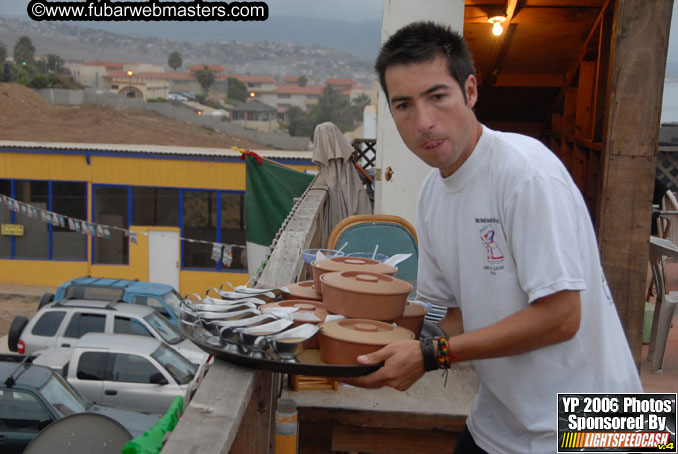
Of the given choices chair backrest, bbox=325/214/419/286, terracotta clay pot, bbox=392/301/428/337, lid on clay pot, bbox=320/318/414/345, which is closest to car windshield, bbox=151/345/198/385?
chair backrest, bbox=325/214/419/286

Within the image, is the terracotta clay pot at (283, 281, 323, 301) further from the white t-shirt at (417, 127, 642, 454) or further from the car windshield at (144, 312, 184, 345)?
the car windshield at (144, 312, 184, 345)

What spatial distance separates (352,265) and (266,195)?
8.79m

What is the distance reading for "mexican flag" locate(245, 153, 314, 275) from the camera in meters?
11.0

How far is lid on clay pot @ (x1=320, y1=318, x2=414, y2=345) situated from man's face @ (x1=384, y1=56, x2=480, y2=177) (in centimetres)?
50

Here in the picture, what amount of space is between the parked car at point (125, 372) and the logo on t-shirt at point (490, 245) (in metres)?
9.86

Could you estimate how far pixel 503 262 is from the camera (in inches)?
71.5

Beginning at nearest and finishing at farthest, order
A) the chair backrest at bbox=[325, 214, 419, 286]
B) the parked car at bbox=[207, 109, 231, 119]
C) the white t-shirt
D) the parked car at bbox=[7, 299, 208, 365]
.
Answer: the white t-shirt, the chair backrest at bbox=[325, 214, 419, 286], the parked car at bbox=[7, 299, 208, 365], the parked car at bbox=[207, 109, 231, 119]

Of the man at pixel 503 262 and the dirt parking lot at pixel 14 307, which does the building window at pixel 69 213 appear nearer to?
the dirt parking lot at pixel 14 307

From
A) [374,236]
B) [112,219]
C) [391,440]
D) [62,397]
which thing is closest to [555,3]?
[374,236]

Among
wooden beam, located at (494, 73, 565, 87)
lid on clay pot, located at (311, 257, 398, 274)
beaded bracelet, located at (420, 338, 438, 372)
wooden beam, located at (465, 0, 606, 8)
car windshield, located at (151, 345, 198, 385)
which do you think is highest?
wooden beam, located at (465, 0, 606, 8)

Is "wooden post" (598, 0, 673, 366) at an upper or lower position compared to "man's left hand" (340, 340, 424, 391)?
upper

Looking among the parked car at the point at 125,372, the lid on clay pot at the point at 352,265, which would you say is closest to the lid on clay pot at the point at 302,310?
the lid on clay pot at the point at 352,265

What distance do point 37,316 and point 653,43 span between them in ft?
42.0

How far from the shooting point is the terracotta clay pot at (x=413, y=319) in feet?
7.25
